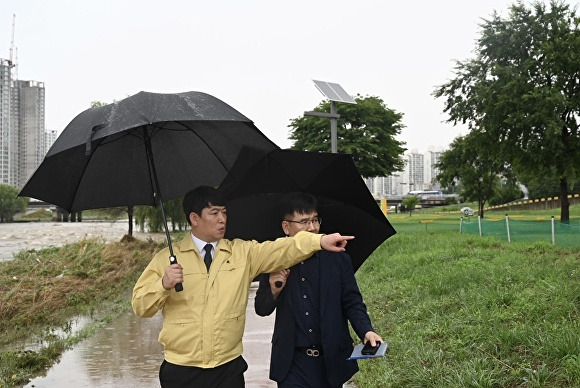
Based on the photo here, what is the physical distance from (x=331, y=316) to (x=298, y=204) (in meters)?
0.59

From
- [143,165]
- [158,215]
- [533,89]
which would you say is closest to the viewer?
[143,165]

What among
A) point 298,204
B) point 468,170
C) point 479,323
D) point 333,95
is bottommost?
point 479,323

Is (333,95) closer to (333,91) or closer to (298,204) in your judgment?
(333,91)

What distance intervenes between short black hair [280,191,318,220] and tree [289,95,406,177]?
32.9 metres

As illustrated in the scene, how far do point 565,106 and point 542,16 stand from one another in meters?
3.69

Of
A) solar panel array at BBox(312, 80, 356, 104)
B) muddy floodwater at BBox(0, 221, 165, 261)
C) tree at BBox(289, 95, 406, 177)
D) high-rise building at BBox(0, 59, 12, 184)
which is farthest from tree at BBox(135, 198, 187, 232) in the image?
high-rise building at BBox(0, 59, 12, 184)

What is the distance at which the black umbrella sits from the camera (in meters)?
3.74

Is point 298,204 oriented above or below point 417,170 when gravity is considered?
below

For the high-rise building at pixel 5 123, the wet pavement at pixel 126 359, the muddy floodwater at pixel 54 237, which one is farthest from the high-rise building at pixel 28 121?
the wet pavement at pixel 126 359

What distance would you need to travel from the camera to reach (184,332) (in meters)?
3.26

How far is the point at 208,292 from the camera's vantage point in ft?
10.7

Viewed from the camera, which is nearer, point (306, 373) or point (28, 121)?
point (306, 373)

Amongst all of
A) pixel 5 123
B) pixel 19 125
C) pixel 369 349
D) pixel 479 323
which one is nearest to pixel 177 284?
pixel 369 349

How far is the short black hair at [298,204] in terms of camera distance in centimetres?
353
